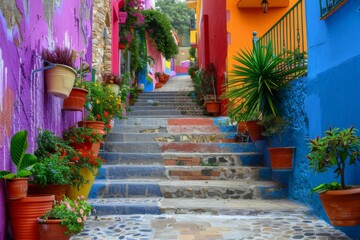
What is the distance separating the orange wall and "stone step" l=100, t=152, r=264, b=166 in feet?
9.69

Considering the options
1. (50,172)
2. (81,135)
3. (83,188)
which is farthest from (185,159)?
(50,172)

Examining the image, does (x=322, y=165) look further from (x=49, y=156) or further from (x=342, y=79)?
(x=49, y=156)

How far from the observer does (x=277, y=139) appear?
18.1ft

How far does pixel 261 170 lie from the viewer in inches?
218

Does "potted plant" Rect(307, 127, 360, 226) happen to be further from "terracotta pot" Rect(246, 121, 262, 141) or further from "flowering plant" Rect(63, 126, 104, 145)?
"flowering plant" Rect(63, 126, 104, 145)

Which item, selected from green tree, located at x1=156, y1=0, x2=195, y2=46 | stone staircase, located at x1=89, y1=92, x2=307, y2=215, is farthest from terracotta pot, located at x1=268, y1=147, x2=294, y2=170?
green tree, located at x1=156, y1=0, x2=195, y2=46

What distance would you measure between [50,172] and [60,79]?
1090 mm

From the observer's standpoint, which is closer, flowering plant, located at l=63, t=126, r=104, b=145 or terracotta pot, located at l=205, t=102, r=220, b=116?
flowering plant, located at l=63, t=126, r=104, b=145

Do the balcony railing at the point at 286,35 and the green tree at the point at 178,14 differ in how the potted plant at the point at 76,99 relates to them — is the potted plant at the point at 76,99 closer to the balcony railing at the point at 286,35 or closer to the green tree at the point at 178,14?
the balcony railing at the point at 286,35

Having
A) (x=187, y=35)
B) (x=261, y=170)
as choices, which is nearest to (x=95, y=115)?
(x=261, y=170)

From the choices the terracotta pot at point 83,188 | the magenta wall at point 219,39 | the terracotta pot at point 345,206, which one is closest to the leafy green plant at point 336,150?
the terracotta pot at point 345,206

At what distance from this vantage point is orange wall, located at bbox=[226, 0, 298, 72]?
831cm

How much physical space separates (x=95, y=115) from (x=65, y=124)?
3.29 ft

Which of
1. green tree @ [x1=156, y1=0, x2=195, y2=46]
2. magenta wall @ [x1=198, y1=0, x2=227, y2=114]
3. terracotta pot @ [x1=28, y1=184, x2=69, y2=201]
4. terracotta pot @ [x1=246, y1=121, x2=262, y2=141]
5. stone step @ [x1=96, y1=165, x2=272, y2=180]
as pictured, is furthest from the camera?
green tree @ [x1=156, y1=0, x2=195, y2=46]
